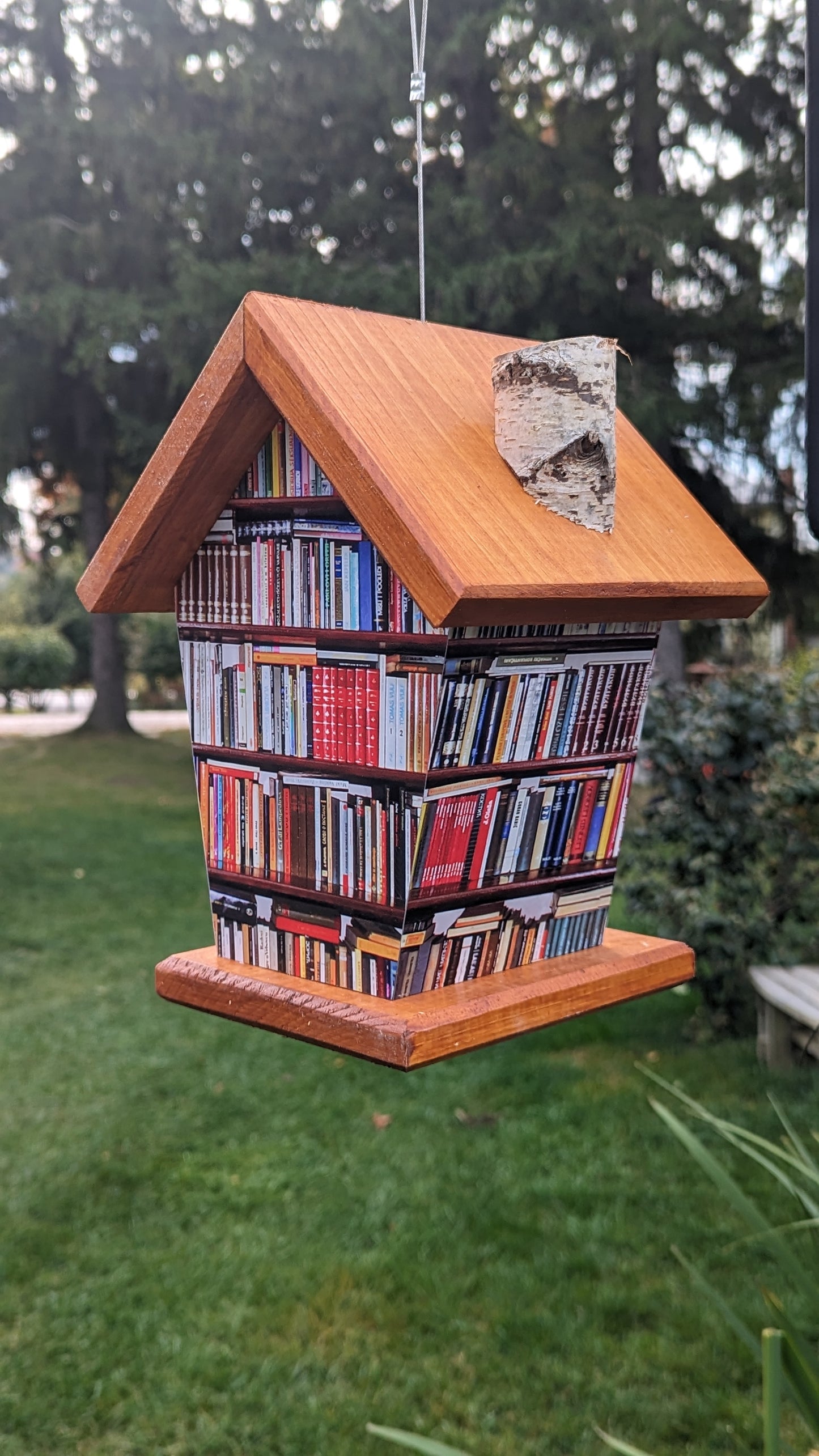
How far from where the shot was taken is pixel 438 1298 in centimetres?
327

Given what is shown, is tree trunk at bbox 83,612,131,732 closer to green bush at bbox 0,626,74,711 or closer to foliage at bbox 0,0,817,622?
foliage at bbox 0,0,817,622

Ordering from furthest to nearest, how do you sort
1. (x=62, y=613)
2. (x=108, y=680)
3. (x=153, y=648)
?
(x=62, y=613) → (x=153, y=648) → (x=108, y=680)

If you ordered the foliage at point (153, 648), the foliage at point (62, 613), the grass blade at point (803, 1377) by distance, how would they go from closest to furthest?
the grass blade at point (803, 1377) → the foliage at point (153, 648) → the foliage at point (62, 613)

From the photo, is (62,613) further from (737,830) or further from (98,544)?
(737,830)

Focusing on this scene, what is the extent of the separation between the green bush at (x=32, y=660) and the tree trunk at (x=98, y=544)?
21.0ft

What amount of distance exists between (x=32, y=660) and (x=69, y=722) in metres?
1.42

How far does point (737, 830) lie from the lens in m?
4.63

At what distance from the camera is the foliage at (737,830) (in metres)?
4.61

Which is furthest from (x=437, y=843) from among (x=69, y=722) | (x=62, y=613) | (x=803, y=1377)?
(x=62, y=613)

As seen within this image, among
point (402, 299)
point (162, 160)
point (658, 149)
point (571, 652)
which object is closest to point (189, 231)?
point (162, 160)

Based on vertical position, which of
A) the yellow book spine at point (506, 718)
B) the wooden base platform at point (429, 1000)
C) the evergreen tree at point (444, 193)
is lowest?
the wooden base platform at point (429, 1000)

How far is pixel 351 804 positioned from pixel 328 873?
4.0 inches

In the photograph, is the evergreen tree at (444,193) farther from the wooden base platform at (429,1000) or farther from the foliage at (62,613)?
the foliage at (62,613)

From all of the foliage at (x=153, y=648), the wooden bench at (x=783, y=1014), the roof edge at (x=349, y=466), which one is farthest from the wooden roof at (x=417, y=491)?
the foliage at (x=153, y=648)
